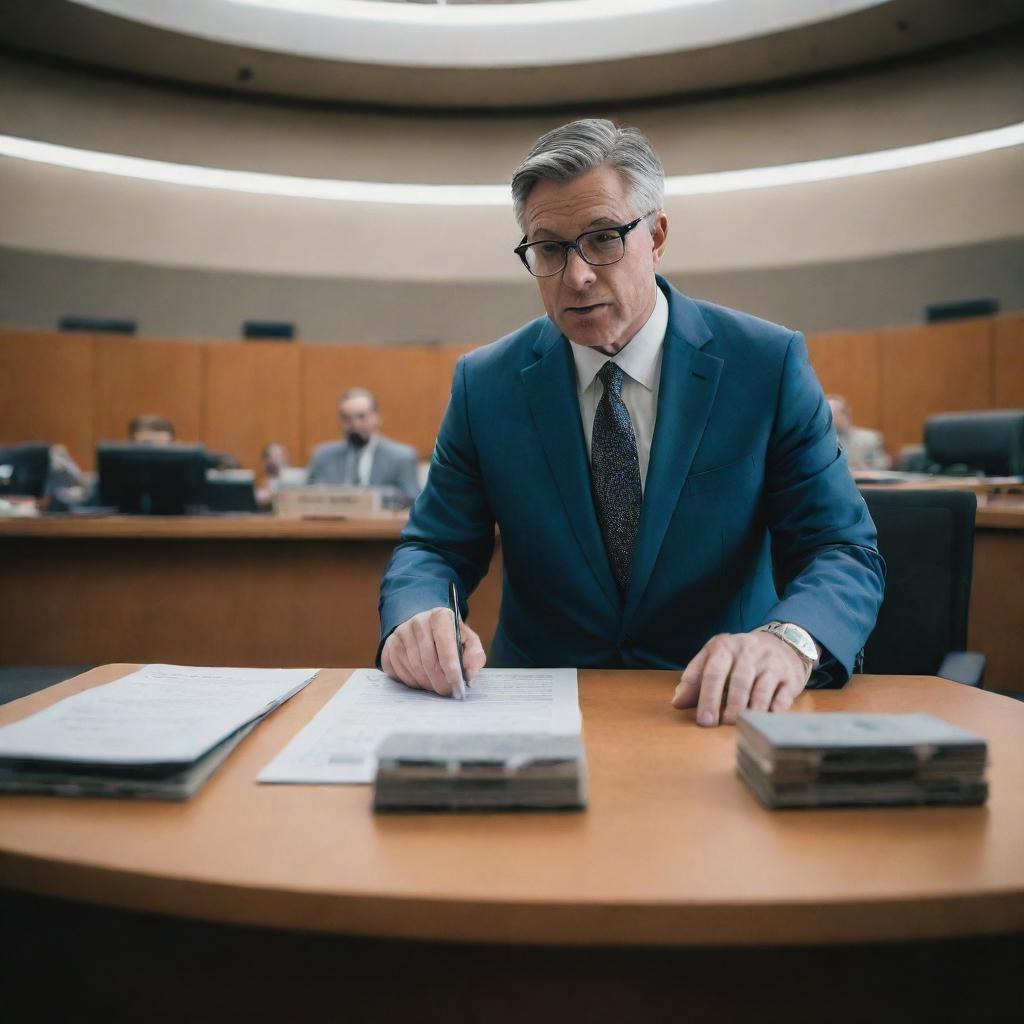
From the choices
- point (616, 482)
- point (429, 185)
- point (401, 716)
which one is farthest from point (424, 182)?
point (401, 716)

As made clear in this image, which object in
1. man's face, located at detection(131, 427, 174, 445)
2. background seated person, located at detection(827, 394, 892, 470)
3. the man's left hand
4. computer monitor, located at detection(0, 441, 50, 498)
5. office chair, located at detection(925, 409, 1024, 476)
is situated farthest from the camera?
background seated person, located at detection(827, 394, 892, 470)

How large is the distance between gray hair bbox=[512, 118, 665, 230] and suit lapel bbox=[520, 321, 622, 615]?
23cm

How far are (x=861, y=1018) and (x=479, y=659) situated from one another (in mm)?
560

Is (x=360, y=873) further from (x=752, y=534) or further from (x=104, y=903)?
(x=752, y=534)

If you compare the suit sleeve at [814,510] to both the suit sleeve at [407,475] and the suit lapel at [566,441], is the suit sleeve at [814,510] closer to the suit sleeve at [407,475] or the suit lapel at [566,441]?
the suit lapel at [566,441]

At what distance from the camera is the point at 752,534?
1.39m

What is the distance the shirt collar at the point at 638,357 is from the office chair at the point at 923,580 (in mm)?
570

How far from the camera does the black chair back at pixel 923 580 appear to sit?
1.56 m

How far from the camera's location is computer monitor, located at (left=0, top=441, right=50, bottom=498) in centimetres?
473

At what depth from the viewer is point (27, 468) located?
480 cm

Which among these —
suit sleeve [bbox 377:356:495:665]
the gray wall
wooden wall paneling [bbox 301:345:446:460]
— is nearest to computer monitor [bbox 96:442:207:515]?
suit sleeve [bbox 377:356:495:665]

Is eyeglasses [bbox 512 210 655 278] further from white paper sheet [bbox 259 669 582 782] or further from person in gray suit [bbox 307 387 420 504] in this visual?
person in gray suit [bbox 307 387 420 504]

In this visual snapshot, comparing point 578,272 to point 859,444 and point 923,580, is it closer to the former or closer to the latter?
point 923,580

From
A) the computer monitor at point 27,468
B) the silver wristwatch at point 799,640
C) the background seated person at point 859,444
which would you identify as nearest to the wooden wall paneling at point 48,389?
the computer monitor at point 27,468
